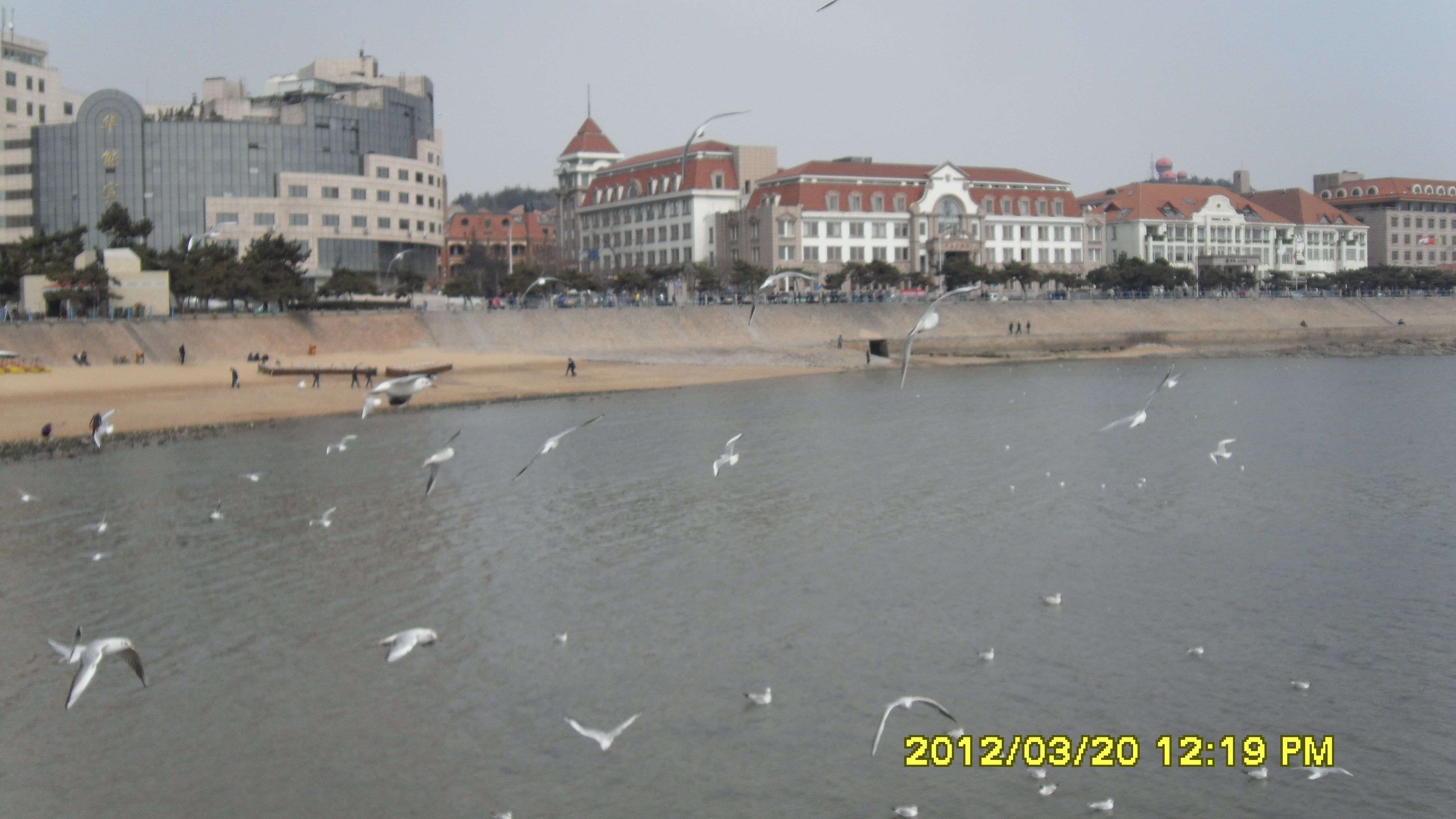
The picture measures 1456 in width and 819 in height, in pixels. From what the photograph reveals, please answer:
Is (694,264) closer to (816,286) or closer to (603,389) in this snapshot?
(816,286)

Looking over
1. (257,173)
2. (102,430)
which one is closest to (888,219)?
(257,173)

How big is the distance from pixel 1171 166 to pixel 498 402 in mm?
166391

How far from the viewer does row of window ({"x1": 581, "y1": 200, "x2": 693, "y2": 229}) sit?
121 metres

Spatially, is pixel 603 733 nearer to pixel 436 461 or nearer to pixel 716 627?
pixel 716 627

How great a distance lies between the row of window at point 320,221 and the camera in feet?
344

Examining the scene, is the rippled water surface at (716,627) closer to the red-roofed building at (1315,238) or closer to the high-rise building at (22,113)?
the high-rise building at (22,113)

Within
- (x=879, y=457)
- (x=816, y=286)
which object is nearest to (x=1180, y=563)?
(x=879, y=457)

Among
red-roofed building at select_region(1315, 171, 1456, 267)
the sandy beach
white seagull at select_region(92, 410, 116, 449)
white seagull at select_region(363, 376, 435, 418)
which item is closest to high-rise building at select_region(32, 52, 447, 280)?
the sandy beach

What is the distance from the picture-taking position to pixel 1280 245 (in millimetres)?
145250

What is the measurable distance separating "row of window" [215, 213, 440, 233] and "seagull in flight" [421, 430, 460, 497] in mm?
65278

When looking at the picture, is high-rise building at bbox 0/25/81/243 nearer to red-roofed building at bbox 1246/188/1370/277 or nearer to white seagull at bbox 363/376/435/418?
white seagull at bbox 363/376/435/418

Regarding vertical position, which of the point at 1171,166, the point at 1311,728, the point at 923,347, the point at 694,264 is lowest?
the point at 1311,728

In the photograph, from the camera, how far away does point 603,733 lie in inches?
651

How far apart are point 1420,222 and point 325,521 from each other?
162 meters
